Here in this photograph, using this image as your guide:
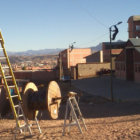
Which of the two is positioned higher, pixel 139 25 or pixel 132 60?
pixel 139 25

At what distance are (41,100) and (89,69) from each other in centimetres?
3681

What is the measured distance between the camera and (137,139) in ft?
28.0

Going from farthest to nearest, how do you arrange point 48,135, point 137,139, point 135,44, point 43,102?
1. point 135,44
2. point 48,135
3. point 43,102
4. point 137,139

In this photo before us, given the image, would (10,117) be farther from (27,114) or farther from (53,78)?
(53,78)

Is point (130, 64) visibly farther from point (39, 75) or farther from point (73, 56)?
point (73, 56)

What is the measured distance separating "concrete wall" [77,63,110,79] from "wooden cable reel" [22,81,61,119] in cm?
3471

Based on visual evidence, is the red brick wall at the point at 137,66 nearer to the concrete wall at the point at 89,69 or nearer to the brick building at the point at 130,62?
the brick building at the point at 130,62

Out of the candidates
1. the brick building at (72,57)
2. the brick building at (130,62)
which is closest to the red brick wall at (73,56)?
the brick building at (72,57)

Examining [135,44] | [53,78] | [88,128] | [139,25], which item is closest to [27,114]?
[88,128]

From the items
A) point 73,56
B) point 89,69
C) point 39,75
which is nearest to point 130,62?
point 89,69

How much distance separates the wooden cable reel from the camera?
9.26 metres

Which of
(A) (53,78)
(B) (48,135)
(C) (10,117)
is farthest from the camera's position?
(A) (53,78)

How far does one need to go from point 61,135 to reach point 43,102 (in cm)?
146

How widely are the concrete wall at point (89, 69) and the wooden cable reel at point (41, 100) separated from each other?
34.7 meters
